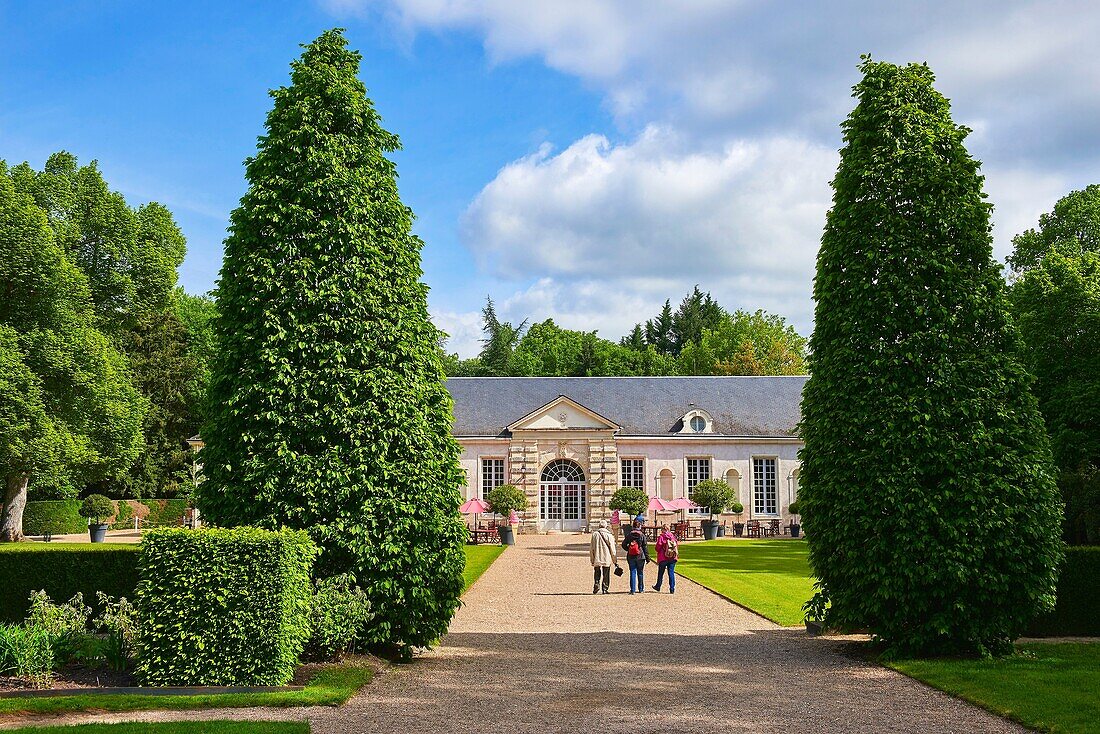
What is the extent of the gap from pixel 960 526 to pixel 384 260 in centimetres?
758

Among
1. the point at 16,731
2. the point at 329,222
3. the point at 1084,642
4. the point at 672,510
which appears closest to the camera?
the point at 16,731

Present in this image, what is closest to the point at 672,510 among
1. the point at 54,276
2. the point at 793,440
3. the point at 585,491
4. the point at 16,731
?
the point at 585,491

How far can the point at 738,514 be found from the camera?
38.6 metres

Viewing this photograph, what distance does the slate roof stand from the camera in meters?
40.1

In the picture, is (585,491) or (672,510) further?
(585,491)

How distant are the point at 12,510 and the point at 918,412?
3056 centimetres

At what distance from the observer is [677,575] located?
72.6 ft

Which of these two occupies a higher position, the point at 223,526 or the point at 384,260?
the point at 384,260

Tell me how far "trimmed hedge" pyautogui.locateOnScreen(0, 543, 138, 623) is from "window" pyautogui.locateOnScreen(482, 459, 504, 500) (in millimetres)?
25357

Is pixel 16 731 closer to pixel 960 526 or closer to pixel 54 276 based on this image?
pixel 960 526

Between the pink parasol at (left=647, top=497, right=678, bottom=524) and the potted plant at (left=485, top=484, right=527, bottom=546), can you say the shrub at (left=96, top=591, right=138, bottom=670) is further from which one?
the pink parasol at (left=647, top=497, right=678, bottom=524)

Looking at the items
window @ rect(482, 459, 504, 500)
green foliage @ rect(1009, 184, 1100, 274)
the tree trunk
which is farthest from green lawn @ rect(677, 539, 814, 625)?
the tree trunk

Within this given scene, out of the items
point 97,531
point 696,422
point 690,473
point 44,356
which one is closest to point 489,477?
point 690,473

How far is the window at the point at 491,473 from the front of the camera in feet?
128
